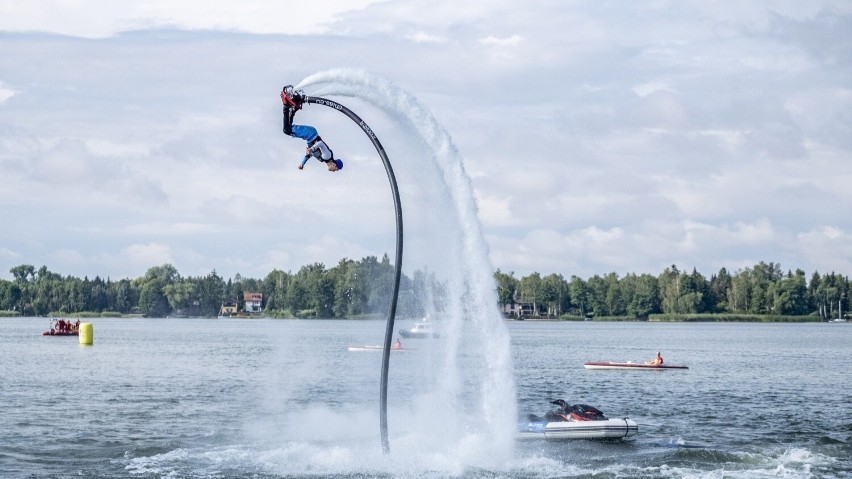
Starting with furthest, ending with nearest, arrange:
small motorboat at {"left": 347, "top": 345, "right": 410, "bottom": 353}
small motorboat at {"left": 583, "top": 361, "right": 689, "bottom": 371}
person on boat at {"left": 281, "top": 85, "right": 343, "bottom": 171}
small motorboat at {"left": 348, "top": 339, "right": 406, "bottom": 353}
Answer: small motorboat at {"left": 348, "top": 339, "right": 406, "bottom": 353} < small motorboat at {"left": 347, "top": 345, "right": 410, "bottom": 353} < small motorboat at {"left": 583, "top": 361, "right": 689, "bottom": 371} < person on boat at {"left": 281, "top": 85, "right": 343, "bottom": 171}

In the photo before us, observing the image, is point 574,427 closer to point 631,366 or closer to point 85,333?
point 631,366

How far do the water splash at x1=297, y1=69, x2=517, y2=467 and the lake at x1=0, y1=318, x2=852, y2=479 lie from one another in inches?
11.4

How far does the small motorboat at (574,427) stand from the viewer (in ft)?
158

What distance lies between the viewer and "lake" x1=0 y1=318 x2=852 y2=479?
40.5m

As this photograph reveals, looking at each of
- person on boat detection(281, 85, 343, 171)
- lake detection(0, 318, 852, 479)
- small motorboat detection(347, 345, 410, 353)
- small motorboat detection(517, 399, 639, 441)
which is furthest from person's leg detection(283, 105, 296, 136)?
small motorboat detection(347, 345, 410, 353)

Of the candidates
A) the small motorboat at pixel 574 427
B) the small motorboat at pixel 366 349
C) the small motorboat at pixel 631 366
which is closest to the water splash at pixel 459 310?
the small motorboat at pixel 574 427

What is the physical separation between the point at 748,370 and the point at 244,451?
66848mm

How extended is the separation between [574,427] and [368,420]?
1053 centimetres

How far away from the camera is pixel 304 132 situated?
105ft

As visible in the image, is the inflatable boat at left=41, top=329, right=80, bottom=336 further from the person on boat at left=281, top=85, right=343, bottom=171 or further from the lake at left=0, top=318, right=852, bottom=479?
the person on boat at left=281, top=85, right=343, bottom=171

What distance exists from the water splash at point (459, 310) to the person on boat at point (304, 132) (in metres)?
0.71

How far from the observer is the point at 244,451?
143 feet

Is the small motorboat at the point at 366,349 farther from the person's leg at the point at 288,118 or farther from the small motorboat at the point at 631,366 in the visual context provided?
the person's leg at the point at 288,118

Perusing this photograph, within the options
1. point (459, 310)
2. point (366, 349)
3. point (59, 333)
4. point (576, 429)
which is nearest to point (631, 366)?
point (366, 349)
